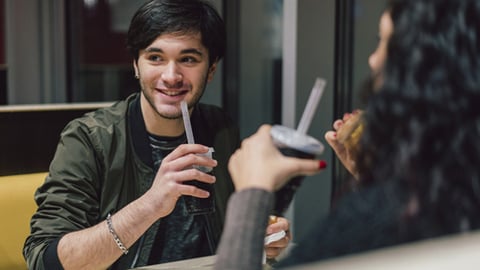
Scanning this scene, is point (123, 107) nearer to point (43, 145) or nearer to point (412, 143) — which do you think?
point (43, 145)

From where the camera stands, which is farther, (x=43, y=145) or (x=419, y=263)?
(x=43, y=145)

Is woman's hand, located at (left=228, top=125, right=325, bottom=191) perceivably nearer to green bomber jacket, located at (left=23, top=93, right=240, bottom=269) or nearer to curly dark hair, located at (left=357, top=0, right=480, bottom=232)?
curly dark hair, located at (left=357, top=0, right=480, bottom=232)

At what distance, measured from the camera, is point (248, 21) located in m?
3.62

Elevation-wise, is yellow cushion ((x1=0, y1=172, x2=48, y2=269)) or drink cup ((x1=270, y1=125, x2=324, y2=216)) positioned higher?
drink cup ((x1=270, y1=125, x2=324, y2=216))

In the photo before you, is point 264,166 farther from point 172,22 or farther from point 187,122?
Result: point 172,22

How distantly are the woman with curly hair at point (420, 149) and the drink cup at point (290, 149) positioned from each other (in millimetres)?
89

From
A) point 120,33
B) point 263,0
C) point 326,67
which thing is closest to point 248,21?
point 263,0

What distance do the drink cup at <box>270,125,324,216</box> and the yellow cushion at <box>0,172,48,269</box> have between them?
114 cm

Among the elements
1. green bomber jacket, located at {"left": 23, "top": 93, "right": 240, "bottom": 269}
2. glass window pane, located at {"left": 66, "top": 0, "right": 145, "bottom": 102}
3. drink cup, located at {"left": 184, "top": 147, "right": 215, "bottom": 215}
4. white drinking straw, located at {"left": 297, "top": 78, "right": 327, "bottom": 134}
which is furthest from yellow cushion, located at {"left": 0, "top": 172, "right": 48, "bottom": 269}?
glass window pane, located at {"left": 66, "top": 0, "right": 145, "bottom": 102}

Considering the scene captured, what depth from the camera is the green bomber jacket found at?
1354 millimetres

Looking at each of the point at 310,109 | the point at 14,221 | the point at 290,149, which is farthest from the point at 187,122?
the point at 14,221

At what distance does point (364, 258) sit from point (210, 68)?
3.51ft

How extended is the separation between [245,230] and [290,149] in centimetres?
12

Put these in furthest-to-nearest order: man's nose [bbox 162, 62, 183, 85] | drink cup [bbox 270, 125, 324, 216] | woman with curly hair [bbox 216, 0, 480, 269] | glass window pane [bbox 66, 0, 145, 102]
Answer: glass window pane [bbox 66, 0, 145, 102], man's nose [bbox 162, 62, 183, 85], drink cup [bbox 270, 125, 324, 216], woman with curly hair [bbox 216, 0, 480, 269]
